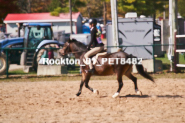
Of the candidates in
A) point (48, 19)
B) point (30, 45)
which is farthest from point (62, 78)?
point (48, 19)

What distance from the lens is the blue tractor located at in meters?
21.6

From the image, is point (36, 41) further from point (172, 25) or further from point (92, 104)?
point (92, 104)

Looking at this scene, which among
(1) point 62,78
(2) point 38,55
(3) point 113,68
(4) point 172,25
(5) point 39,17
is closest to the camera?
(3) point 113,68

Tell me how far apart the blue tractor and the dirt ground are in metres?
5.23

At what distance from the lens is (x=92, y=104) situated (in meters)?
11.4

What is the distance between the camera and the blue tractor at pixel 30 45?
21619 mm

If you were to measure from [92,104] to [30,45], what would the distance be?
40.8 ft

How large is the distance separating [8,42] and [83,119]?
49.4 ft

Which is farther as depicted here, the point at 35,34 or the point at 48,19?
the point at 48,19

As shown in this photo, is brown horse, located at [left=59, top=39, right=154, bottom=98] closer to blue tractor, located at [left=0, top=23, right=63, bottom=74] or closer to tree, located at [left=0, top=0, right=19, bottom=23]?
blue tractor, located at [left=0, top=23, right=63, bottom=74]

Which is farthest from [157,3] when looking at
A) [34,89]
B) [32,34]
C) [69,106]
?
[69,106]

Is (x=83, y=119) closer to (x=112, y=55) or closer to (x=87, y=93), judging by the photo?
(x=112, y=55)

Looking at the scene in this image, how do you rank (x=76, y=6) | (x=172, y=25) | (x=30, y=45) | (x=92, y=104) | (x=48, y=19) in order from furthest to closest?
(x=48, y=19)
(x=76, y=6)
(x=30, y=45)
(x=172, y=25)
(x=92, y=104)

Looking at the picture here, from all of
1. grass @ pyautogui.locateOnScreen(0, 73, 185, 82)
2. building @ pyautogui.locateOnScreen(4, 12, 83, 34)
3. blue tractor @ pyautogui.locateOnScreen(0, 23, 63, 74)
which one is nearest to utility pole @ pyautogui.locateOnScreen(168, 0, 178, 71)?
grass @ pyautogui.locateOnScreen(0, 73, 185, 82)
